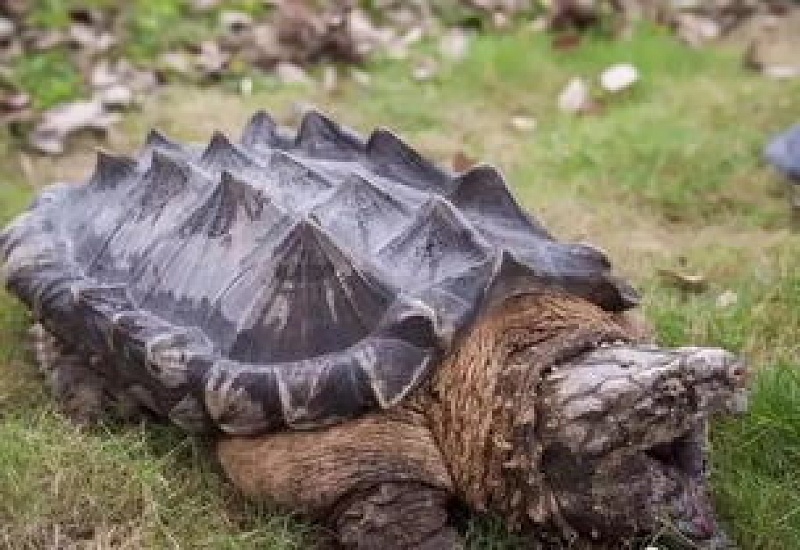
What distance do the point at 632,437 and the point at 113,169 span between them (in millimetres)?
1440

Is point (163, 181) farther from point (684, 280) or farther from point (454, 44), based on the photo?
point (454, 44)

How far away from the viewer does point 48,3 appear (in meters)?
5.11

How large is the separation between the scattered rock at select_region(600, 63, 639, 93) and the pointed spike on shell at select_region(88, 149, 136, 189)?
226 centimetres

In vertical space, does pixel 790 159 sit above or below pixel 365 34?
above

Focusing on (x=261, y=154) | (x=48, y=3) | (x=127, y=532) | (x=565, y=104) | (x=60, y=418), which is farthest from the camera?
(x=48, y=3)

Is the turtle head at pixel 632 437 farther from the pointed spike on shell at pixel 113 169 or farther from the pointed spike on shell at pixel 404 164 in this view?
the pointed spike on shell at pixel 113 169

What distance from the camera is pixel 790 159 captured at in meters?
4.05

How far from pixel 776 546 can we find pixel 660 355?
19.8 inches

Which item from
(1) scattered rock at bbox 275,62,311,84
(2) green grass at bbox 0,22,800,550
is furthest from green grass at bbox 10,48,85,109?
(1) scattered rock at bbox 275,62,311,84

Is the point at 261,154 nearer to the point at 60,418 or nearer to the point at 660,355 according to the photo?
the point at 60,418

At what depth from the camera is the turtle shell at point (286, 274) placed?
2270 mm

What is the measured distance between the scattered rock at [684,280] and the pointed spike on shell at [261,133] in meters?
1.15

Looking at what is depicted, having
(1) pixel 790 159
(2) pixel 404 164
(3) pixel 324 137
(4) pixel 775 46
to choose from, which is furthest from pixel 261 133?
(4) pixel 775 46

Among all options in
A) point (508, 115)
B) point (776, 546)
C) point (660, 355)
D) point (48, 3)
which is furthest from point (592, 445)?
→ point (48, 3)
